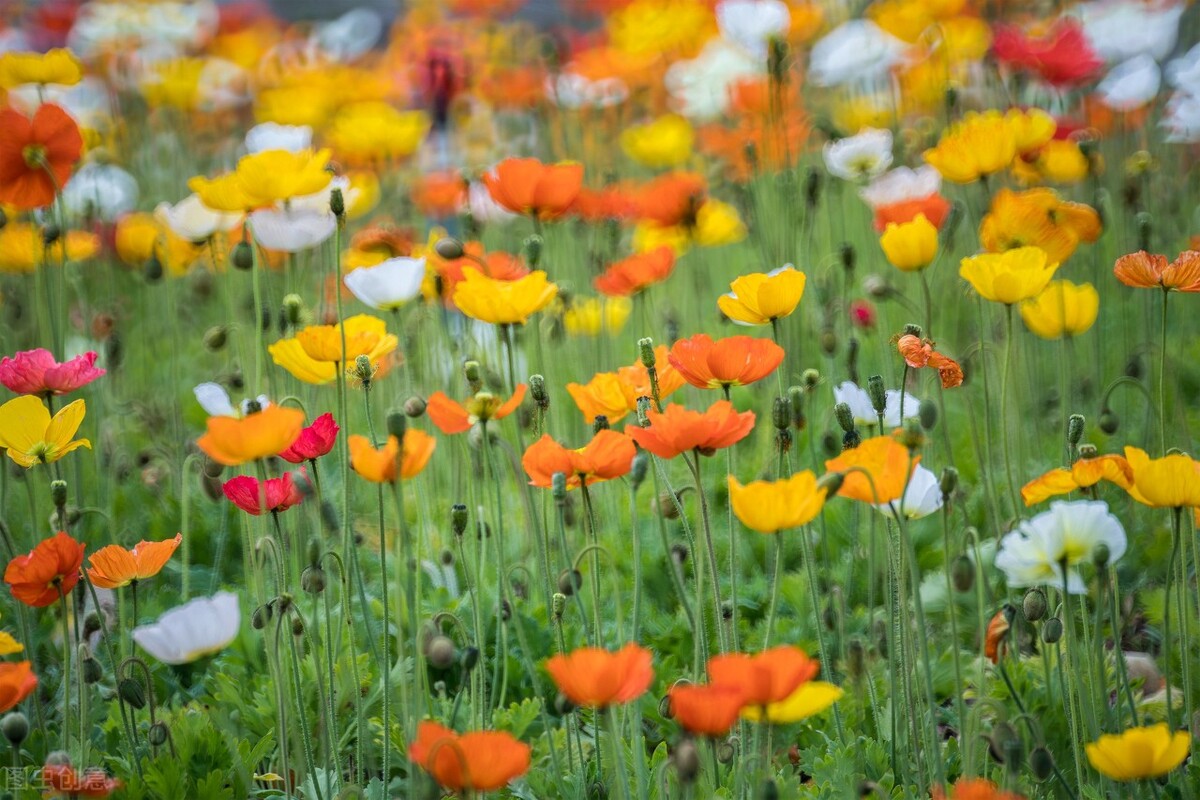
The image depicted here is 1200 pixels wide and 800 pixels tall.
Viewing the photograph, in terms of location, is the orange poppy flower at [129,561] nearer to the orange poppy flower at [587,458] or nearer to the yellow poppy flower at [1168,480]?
the orange poppy flower at [587,458]

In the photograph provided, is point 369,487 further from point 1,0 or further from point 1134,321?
point 1,0

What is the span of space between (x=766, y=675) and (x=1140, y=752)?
419mm

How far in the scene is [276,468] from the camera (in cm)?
204

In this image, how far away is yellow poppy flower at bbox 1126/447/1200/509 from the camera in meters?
1.35

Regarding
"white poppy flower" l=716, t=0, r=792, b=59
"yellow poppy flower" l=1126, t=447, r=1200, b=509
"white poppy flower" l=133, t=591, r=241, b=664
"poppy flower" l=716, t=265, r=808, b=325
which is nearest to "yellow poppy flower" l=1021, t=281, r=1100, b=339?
"poppy flower" l=716, t=265, r=808, b=325

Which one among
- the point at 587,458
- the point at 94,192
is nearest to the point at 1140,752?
the point at 587,458

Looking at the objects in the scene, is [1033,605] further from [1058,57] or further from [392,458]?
[1058,57]

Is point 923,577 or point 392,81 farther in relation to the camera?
point 392,81

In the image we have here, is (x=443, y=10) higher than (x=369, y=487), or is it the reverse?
→ (x=443, y=10)

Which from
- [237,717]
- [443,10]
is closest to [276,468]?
[237,717]

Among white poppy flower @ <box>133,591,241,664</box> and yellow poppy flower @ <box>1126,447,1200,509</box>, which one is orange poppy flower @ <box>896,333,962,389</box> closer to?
yellow poppy flower @ <box>1126,447,1200,509</box>

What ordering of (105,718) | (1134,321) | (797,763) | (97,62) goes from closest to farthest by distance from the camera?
(797,763) → (105,718) → (1134,321) → (97,62)

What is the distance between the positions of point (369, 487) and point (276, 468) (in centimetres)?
81

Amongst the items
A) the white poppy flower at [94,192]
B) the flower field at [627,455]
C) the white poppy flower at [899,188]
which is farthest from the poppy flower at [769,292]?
the white poppy flower at [94,192]
